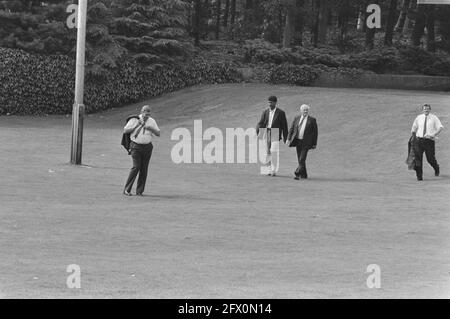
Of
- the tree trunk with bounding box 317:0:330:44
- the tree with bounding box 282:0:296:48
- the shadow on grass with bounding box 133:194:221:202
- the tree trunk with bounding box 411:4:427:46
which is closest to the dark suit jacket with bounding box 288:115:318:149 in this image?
the shadow on grass with bounding box 133:194:221:202

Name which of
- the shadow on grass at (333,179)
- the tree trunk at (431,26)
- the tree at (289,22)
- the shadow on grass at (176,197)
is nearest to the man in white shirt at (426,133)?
the shadow on grass at (333,179)

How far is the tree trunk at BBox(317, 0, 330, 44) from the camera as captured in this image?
61156mm

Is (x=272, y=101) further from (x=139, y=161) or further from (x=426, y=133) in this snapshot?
(x=139, y=161)

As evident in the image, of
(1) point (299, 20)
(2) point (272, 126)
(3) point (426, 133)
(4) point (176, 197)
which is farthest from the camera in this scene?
(1) point (299, 20)

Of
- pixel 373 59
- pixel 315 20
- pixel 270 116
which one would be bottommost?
pixel 270 116

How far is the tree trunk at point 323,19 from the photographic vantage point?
61156mm

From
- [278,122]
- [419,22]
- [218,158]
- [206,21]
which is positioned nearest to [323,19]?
[419,22]

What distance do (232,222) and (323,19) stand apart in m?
45.3

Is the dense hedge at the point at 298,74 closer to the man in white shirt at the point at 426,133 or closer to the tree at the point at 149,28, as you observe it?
the tree at the point at 149,28

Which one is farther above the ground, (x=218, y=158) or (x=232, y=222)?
(x=232, y=222)

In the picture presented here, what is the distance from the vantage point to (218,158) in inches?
1319

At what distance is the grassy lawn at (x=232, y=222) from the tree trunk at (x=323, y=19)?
921 inches

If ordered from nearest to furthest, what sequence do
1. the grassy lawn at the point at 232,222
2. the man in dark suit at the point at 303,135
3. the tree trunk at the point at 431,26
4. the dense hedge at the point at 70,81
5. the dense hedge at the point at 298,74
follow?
the grassy lawn at the point at 232,222, the man in dark suit at the point at 303,135, the dense hedge at the point at 70,81, the dense hedge at the point at 298,74, the tree trunk at the point at 431,26
